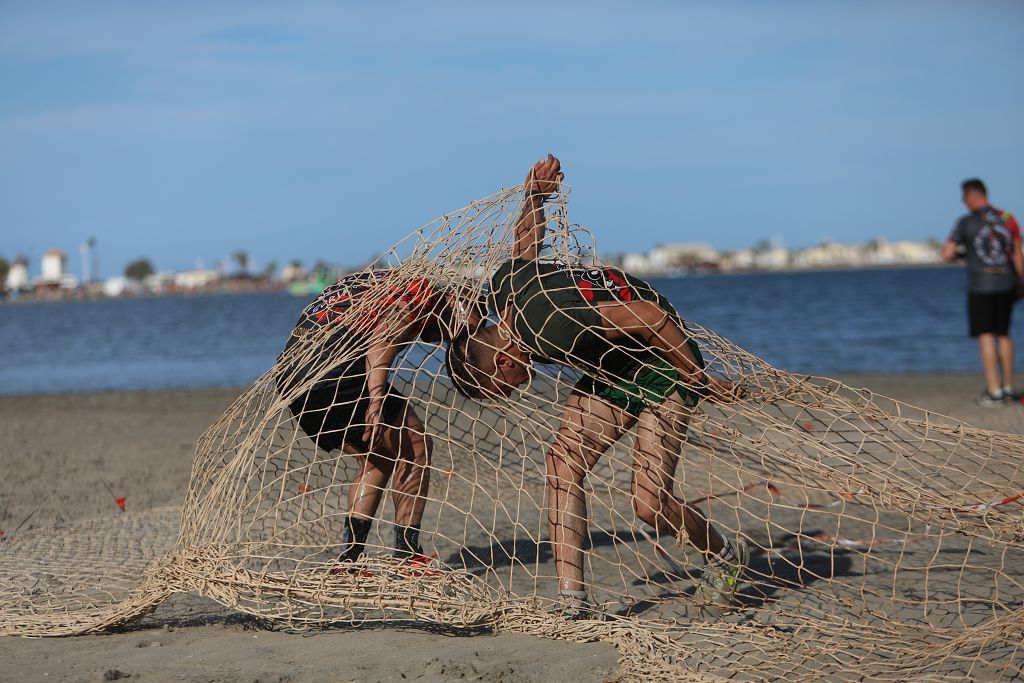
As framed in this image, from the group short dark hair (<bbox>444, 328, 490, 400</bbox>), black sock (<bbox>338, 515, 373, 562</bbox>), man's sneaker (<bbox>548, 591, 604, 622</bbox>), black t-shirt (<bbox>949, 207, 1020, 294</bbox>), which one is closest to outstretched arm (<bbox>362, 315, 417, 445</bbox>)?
short dark hair (<bbox>444, 328, 490, 400</bbox>)

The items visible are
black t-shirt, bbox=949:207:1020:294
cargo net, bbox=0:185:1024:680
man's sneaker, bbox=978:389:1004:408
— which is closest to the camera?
cargo net, bbox=0:185:1024:680

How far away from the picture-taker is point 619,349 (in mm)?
4016

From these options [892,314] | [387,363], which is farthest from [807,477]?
[892,314]

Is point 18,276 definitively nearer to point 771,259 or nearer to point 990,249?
point 771,259

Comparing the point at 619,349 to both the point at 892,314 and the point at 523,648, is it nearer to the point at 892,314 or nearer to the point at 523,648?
the point at 523,648

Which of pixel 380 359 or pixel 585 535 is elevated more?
pixel 380 359

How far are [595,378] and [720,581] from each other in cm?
108

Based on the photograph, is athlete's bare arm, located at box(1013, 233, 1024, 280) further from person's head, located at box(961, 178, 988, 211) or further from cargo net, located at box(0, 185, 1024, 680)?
cargo net, located at box(0, 185, 1024, 680)

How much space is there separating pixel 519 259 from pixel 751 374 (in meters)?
1.19

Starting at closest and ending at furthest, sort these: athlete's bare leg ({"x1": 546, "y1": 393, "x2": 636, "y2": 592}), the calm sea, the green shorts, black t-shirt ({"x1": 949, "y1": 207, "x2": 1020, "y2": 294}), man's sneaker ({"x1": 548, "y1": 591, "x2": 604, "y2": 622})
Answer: man's sneaker ({"x1": 548, "y1": 591, "x2": 604, "y2": 622})
athlete's bare leg ({"x1": 546, "y1": 393, "x2": 636, "y2": 592})
the green shorts
black t-shirt ({"x1": 949, "y1": 207, "x2": 1020, "y2": 294})
the calm sea

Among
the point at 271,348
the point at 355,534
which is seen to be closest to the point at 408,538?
the point at 355,534

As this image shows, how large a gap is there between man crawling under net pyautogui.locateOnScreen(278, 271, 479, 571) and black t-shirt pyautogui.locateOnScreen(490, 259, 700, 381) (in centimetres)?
30

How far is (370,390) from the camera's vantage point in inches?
166

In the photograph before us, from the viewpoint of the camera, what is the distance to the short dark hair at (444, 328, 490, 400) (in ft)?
13.8
